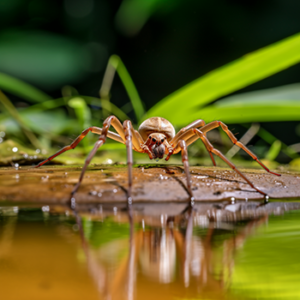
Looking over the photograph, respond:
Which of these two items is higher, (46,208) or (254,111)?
(254,111)

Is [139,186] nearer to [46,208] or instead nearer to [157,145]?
[46,208]

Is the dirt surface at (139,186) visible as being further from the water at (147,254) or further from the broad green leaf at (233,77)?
the broad green leaf at (233,77)

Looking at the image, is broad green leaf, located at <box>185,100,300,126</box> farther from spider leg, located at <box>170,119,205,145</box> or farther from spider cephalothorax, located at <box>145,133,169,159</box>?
spider cephalothorax, located at <box>145,133,169,159</box>

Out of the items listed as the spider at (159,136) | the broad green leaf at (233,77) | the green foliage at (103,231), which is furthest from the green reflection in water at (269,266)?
the broad green leaf at (233,77)

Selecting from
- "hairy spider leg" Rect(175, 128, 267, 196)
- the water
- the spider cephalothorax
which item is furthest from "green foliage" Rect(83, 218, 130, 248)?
the spider cephalothorax

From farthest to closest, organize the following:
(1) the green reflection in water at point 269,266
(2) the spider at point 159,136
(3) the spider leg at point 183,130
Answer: (3) the spider leg at point 183,130, (2) the spider at point 159,136, (1) the green reflection in water at point 269,266

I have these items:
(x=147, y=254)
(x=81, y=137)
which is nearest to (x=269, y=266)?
(x=147, y=254)
